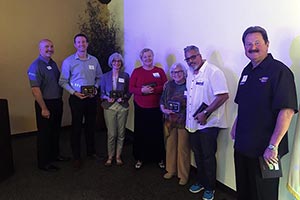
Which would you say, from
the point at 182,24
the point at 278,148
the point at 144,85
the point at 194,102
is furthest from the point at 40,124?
the point at 278,148

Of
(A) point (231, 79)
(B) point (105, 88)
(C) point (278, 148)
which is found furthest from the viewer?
(B) point (105, 88)

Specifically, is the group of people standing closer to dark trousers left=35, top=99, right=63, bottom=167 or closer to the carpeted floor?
dark trousers left=35, top=99, right=63, bottom=167

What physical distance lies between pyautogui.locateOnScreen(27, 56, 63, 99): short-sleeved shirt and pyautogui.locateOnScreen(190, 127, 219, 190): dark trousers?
1719 millimetres

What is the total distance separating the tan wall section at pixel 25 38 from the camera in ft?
14.6

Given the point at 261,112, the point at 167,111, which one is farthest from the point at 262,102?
the point at 167,111

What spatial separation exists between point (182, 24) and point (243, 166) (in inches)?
73.9

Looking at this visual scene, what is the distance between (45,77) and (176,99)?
61.2 inches

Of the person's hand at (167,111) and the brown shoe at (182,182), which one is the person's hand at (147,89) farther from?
the brown shoe at (182,182)

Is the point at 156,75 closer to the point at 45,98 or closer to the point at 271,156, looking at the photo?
the point at 45,98

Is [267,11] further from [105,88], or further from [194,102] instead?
[105,88]

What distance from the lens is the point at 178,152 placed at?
3.19 m

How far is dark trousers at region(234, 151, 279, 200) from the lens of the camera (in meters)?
2.01

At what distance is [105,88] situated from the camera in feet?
11.5

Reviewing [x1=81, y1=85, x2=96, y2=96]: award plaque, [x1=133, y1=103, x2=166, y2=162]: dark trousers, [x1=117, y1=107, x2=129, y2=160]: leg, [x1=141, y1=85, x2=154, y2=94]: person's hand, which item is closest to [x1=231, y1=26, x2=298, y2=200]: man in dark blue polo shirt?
[x1=141, y1=85, x2=154, y2=94]: person's hand
